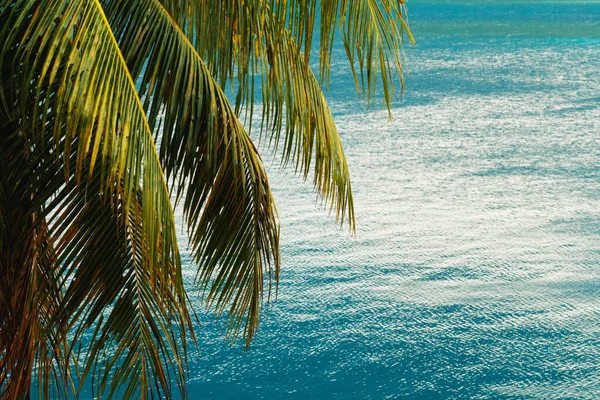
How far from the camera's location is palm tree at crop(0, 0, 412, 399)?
2568mm

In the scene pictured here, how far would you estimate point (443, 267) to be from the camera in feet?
31.4

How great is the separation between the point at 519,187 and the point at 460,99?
5587 millimetres

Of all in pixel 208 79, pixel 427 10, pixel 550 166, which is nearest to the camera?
pixel 208 79

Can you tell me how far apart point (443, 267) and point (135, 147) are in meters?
7.33

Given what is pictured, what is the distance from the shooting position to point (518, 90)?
18125 millimetres

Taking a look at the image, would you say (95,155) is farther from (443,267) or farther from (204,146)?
(443,267)

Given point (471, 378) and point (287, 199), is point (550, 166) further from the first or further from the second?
point (471, 378)

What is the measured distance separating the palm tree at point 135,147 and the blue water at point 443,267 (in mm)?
4046

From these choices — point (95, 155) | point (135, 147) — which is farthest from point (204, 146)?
point (95, 155)

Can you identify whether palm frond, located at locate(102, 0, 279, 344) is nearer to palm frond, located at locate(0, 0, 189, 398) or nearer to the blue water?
palm frond, located at locate(0, 0, 189, 398)

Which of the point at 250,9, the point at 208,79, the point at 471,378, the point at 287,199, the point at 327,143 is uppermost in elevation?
the point at 250,9

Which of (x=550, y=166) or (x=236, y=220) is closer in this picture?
(x=236, y=220)

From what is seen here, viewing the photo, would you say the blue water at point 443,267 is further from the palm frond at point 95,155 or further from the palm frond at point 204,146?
the palm frond at point 95,155

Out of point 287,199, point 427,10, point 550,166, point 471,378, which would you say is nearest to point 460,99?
point 550,166
